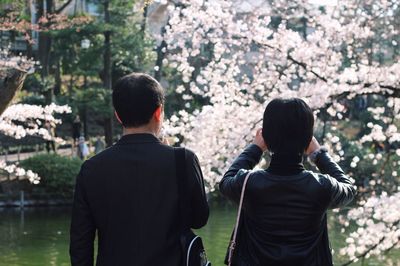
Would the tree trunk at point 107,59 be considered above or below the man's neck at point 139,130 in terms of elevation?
below

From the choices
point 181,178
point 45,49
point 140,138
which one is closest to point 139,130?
point 140,138

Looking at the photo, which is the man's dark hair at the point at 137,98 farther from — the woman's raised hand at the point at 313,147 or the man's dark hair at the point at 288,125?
the woman's raised hand at the point at 313,147

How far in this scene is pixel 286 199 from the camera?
193cm

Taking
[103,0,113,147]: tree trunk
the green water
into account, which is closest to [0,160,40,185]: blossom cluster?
the green water

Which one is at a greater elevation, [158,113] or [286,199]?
[158,113]

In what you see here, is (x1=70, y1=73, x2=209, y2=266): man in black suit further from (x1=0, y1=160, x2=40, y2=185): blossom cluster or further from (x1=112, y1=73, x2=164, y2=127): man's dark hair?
(x1=0, y1=160, x2=40, y2=185): blossom cluster

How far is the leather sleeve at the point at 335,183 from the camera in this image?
6.40 ft

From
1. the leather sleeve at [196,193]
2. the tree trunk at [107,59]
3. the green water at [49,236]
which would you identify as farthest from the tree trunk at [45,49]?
the leather sleeve at [196,193]

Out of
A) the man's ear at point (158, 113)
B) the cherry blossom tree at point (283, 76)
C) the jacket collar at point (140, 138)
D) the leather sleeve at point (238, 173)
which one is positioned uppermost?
the man's ear at point (158, 113)

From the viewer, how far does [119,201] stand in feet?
6.34

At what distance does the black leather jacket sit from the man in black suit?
0.52 ft

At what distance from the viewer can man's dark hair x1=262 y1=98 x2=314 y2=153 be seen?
6.39 feet

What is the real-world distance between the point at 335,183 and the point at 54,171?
13228 millimetres

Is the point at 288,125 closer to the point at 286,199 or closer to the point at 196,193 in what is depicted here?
the point at 286,199
